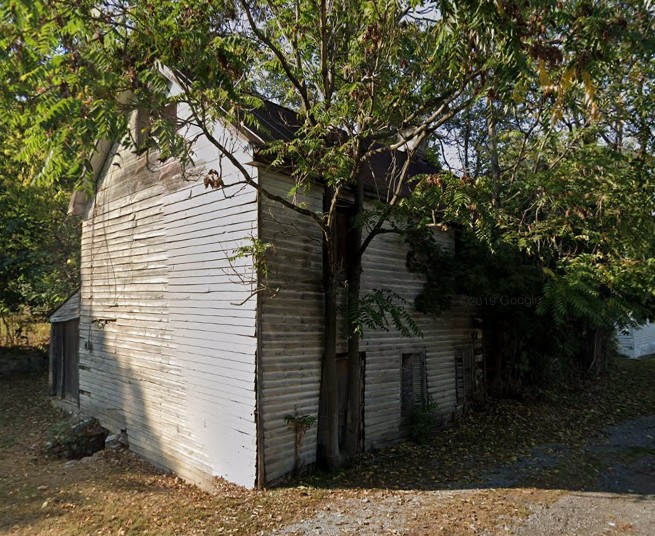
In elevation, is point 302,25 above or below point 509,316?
above

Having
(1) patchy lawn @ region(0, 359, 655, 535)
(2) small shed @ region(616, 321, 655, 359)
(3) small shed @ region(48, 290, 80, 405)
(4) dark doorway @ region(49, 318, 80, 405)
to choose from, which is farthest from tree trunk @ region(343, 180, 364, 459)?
(2) small shed @ region(616, 321, 655, 359)

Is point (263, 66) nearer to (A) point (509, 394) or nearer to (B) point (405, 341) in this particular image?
(B) point (405, 341)

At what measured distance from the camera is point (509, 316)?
1234 centimetres

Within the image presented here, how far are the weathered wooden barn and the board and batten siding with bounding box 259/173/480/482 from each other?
0.03m

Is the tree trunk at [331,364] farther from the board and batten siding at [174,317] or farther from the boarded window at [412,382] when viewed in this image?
the boarded window at [412,382]

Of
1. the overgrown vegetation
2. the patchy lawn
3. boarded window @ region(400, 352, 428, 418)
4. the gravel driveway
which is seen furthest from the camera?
the overgrown vegetation

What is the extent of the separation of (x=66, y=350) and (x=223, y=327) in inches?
333

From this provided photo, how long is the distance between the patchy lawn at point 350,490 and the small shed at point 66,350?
1726 millimetres

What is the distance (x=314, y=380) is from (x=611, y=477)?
5455 millimetres

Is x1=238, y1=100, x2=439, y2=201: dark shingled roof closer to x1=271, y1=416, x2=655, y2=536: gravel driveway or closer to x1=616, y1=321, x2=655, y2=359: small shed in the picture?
x1=271, y1=416, x2=655, y2=536: gravel driveway

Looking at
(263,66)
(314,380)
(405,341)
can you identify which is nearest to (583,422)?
(405,341)

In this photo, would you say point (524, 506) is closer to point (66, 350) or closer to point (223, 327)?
point (223, 327)

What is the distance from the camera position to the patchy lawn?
623 centimetres

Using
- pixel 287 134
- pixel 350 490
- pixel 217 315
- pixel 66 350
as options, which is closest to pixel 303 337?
pixel 217 315
